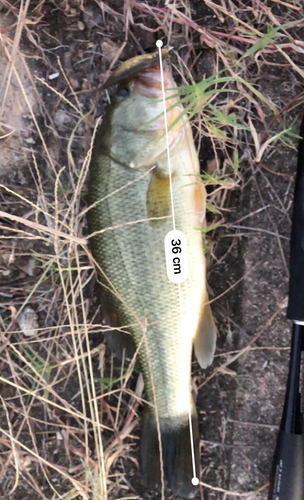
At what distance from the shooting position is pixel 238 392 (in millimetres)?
1552

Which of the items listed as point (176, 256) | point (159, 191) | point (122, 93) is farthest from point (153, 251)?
point (122, 93)

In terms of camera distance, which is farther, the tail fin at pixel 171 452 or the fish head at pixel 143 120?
the tail fin at pixel 171 452

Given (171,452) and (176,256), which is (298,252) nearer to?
(176,256)

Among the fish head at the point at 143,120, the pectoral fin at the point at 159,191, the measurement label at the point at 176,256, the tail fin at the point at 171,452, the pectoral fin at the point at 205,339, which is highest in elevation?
the fish head at the point at 143,120

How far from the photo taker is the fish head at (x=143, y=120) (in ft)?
4.30

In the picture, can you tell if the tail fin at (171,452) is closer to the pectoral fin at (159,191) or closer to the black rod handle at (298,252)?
the black rod handle at (298,252)

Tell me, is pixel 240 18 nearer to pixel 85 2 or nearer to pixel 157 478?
pixel 85 2

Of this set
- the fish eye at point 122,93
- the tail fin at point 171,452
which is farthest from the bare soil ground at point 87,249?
the fish eye at point 122,93

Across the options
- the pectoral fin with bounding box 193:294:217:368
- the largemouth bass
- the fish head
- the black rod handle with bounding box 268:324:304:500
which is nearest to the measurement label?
the largemouth bass

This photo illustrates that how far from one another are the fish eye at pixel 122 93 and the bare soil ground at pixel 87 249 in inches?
9.4

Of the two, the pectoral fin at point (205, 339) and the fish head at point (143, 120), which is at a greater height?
the fish head at point (143, 120)

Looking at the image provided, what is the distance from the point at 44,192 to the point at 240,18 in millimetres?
930

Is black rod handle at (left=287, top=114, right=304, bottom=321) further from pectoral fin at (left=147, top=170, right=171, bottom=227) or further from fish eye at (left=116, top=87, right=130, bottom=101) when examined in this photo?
fish eye at (left=116, top=87, right=130, bottom=101)

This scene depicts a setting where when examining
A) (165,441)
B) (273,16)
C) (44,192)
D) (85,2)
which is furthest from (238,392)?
(85,2)
